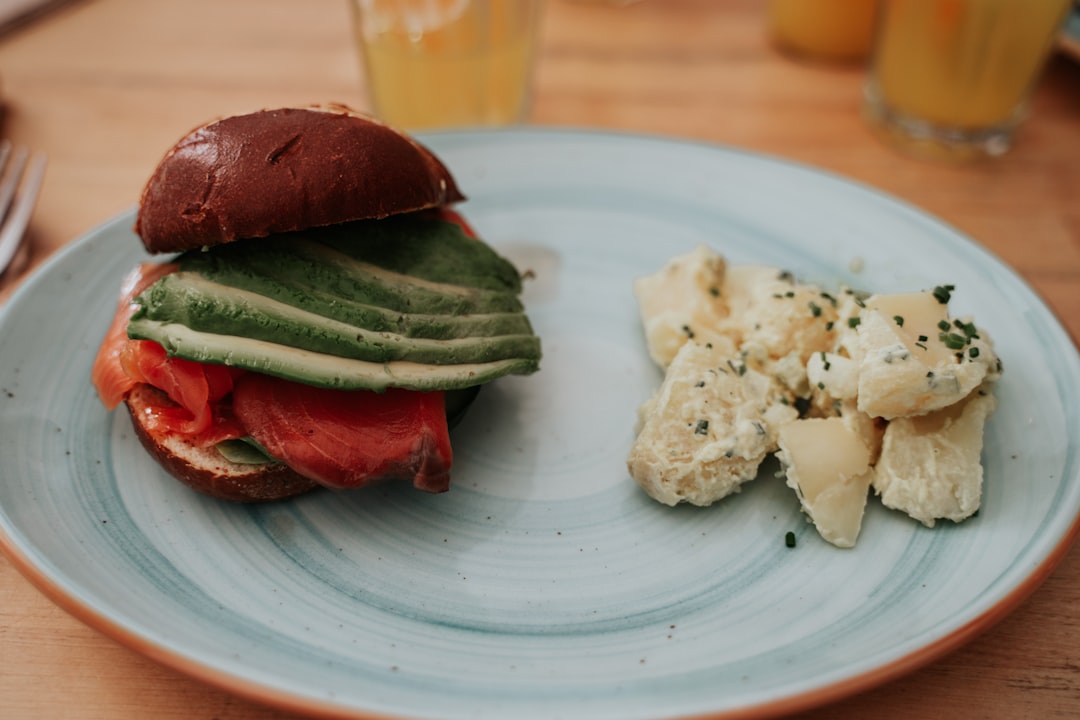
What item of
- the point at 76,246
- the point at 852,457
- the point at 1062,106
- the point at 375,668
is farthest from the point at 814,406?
the point at 1062,106

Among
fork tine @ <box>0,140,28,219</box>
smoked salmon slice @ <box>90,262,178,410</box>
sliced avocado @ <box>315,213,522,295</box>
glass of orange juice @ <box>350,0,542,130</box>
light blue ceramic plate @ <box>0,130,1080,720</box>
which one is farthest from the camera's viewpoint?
glass of orange juice @ <box>350,0,542,130</box>

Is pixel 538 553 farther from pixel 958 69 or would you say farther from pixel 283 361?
pixel 958 69

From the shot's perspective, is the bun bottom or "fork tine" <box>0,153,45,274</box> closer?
the bun bottom

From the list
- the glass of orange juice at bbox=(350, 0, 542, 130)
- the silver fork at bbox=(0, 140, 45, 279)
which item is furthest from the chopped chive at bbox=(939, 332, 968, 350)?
the silver fork at bbox=(0, 140, 45, 279)

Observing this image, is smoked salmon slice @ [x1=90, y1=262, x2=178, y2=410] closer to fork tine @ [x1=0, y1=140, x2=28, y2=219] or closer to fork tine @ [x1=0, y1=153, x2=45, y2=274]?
fork tine @ [x1=0, y1=153, x2=45, y2=274]

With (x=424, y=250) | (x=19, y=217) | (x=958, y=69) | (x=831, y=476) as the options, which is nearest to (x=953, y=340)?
(x=831, y=476)
